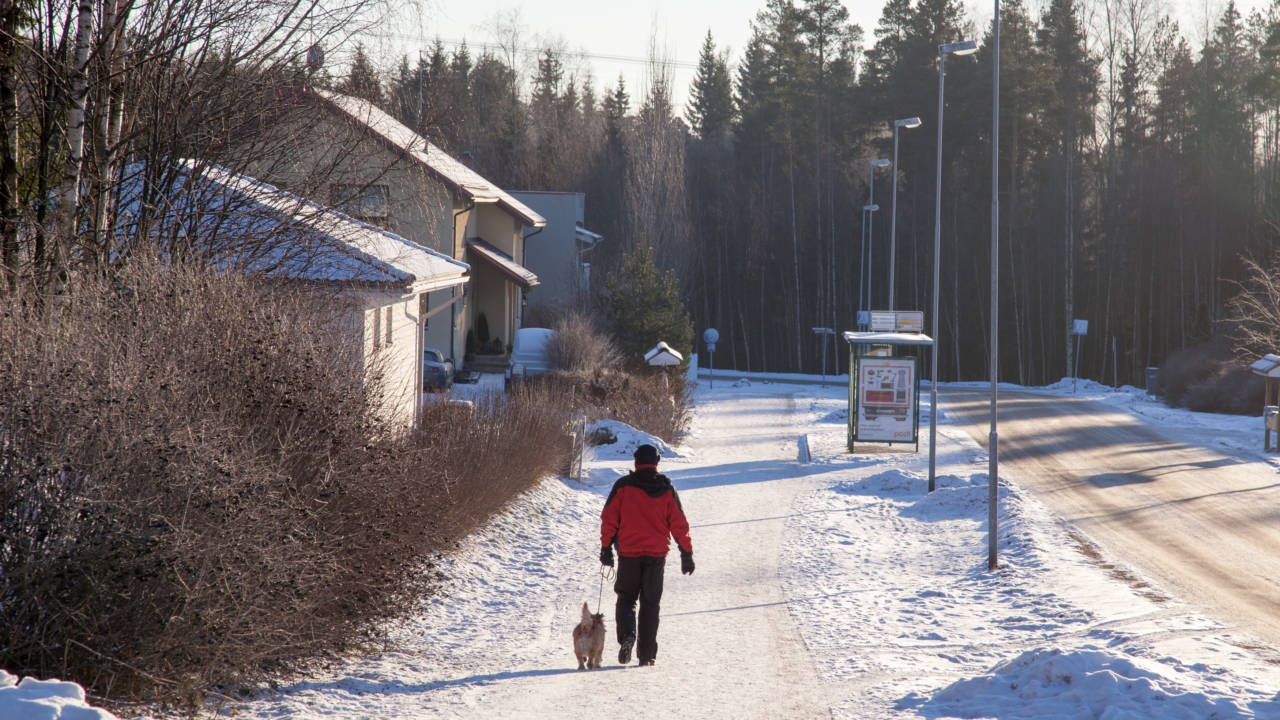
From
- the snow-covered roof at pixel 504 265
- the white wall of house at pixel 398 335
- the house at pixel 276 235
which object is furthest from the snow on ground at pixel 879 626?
the snow-covered roof at pixel 504 265

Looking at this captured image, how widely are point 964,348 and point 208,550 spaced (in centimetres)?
5547

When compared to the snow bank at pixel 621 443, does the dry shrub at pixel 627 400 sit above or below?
above

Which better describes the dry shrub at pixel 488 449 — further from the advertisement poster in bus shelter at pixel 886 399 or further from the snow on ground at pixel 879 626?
the advertisement poster in bus shelter at pixel 886 399

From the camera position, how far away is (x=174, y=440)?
6062 mm

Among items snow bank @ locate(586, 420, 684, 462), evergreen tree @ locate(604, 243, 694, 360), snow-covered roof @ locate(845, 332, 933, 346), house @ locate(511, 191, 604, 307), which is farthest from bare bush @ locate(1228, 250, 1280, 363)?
house @ locate(511, 191, 604, 307)

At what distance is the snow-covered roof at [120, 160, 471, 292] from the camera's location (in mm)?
11258

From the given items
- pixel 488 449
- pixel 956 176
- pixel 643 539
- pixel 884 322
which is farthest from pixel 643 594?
pixel 956 176

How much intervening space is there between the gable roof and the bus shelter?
33.6ft

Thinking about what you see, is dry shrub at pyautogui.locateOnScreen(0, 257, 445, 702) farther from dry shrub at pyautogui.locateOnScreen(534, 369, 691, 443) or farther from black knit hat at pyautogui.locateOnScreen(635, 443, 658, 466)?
dry shrub at pyautogui.locateOnScreen(534, 369, 691, 443)

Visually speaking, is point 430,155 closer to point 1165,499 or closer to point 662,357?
point 662,357

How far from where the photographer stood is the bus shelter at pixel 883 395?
2352cm

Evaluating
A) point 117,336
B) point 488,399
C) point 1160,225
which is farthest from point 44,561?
point 1160,225

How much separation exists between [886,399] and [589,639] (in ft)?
54.9

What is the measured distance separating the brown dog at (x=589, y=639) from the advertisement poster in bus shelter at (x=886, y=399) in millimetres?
16206
